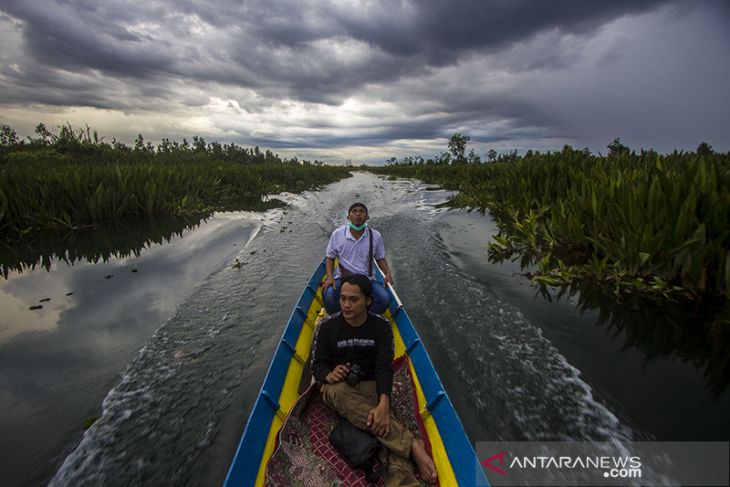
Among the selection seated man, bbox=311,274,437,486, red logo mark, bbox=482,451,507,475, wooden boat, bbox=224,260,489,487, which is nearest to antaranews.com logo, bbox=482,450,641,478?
red logo mark, bbox=482,451,507,475

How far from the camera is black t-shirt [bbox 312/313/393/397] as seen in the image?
2.73 meters

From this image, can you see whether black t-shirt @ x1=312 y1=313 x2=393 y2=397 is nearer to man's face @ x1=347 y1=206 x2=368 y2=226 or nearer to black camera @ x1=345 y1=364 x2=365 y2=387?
black camera @ x1=345 y1=364 x2=365 y2=387

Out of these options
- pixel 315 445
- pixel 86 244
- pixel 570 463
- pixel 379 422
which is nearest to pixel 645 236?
pixel 570 463

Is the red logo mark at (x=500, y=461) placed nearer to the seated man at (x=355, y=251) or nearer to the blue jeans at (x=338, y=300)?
the blue jeans at (x=338, y=300)

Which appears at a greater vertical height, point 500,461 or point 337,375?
point 337,375

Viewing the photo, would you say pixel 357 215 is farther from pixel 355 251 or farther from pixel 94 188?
pixel 94 188

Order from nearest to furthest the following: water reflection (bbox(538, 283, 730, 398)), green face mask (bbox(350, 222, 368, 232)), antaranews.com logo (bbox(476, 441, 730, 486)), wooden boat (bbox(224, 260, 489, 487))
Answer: wooden boat (bbox(224, 260, 489, 487)) < antaranews.com logo (bbox(476, 441, 730, 486)) < water reflection (bbox(538, 283, 730, 398)) < green face mask (bbox(350, 222, 368, 232))

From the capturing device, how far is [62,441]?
287 cm

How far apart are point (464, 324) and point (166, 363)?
421 cm

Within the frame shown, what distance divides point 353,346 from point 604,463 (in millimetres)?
2423

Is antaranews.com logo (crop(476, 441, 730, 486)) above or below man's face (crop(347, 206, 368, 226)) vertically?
below

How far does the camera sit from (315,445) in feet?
8.23

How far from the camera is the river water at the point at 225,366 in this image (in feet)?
9.34

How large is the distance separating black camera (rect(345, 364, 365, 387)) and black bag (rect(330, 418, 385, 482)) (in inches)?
12.1
